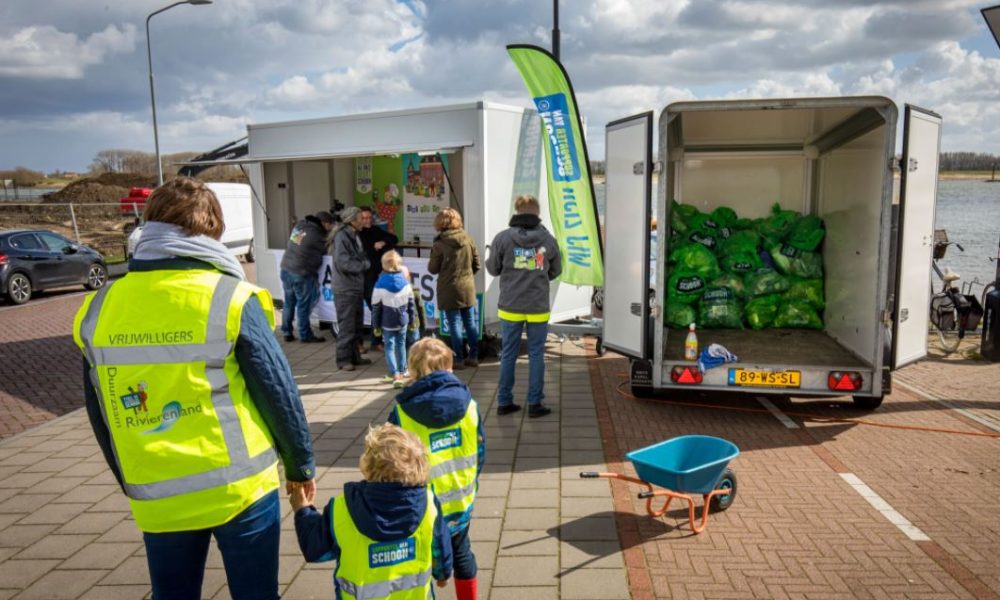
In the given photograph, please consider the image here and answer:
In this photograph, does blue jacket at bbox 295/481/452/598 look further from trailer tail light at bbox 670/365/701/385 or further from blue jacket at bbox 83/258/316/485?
trailer tail light at bbox 670/365/701/385

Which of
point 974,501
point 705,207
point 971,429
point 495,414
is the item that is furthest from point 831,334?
point 495,414

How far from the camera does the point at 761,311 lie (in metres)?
8.20

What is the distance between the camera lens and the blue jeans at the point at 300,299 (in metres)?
9.96

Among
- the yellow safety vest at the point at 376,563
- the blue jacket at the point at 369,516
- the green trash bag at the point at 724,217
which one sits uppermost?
the green trash bag at the point at 724,217

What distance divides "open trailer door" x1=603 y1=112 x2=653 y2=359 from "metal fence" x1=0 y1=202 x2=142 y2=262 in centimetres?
2026

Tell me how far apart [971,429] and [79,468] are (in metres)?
7.46

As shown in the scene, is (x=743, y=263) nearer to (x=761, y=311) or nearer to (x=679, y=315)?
(x=761, y=311)

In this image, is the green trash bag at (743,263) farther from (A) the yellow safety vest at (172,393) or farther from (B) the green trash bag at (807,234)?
(A) the yellow safety vest at (172,393)

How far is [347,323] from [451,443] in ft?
18.0

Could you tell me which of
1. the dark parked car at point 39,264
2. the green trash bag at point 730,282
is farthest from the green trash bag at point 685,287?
the dark parked car at point 39,264

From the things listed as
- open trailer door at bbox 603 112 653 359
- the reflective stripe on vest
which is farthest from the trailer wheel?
the reflective stripe on vest

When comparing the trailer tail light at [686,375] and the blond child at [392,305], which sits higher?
the blond child at [392,305]

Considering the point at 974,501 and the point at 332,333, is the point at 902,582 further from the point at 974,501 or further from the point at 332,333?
the point at 332,333

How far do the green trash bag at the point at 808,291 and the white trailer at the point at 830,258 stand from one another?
93 millimetres
